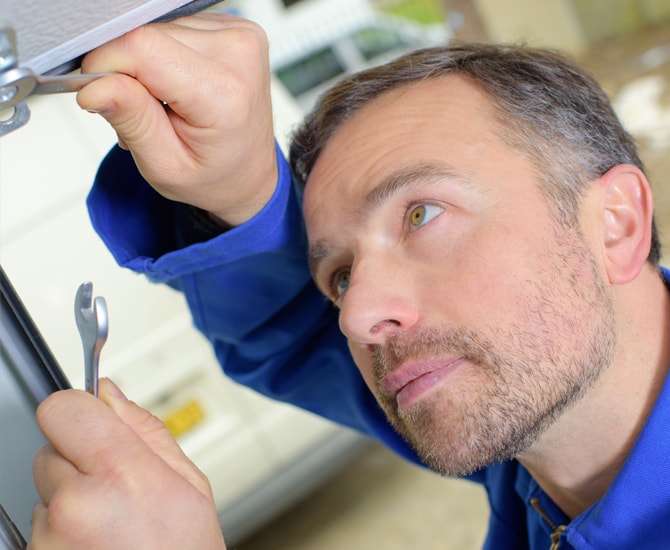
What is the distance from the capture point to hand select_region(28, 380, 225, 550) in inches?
19.3

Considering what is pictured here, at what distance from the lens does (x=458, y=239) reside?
2.65 feet

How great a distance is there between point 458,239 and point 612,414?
9.7 inches

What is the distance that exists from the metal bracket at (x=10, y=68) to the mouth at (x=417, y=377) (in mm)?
416

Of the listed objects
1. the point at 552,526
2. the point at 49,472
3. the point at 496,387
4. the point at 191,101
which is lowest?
the point at 552,526

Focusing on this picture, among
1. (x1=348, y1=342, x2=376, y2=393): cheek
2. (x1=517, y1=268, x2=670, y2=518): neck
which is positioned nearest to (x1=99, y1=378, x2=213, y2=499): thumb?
(x1=348, y1=342, x2=376, y2=393): cheek

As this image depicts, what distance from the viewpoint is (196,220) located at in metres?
0.92

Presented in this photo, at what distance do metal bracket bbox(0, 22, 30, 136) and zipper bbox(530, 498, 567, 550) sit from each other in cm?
66

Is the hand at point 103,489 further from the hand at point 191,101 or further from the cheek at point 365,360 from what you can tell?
the cheek at point 365,360

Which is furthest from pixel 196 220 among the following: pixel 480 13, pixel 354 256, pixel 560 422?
pixel 480 13

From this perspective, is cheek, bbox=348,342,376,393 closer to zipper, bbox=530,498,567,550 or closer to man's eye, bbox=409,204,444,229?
man's eye, bbox=409,204,444,229

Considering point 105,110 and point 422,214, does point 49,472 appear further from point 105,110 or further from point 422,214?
point 422,214

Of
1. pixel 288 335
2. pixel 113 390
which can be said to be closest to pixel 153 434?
pixel 113 390

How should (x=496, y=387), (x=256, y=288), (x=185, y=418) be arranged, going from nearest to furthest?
(x=496, y=387) → (x=256, y=288) → (x=185, y=418)

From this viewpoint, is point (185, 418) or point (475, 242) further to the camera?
point (185, 418)
